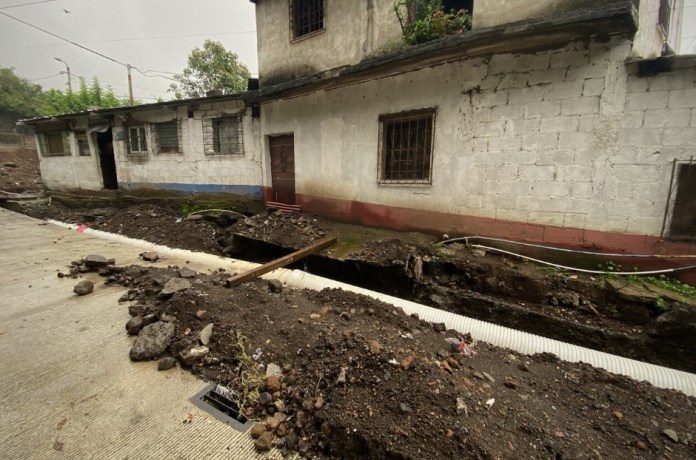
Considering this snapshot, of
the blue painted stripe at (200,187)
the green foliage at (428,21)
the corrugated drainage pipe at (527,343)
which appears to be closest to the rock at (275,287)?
the corrugated drainage pipe at (527,343)

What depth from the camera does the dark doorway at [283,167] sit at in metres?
7.64

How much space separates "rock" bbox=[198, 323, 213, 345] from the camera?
258cm

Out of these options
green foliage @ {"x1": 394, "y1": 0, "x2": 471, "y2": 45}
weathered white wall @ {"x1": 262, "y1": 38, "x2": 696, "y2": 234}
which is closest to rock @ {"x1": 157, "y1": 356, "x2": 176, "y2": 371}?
weathered white wall @ {"x1": 262, "y1": 38, "x2": 696, "y2": 234}

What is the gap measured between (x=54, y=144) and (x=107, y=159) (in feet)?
10.2

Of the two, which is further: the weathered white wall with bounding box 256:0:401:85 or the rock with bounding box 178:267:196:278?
the weathered white wall with bounding box 256:0:401:85

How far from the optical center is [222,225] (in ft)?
27.0

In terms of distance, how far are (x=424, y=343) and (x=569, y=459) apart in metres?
1.21

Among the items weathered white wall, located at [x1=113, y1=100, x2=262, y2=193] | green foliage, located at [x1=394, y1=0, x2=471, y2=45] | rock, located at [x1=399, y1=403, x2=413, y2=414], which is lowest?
rock, located at [x1=399, y1=403, x2=413, y2=414]

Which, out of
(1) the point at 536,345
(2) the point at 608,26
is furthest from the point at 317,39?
(1) the point at 536,345

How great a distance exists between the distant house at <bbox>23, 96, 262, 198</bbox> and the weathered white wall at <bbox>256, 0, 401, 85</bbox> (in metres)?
1.64

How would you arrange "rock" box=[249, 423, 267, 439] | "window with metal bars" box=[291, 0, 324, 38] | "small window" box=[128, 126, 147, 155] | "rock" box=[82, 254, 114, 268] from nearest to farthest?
"rock" box=[249, 423, 267, 439] < "rock" box=[82, 254, 114, 268] < "window with metal bars" box=[291, 0, 324, 38] < "small window" box=[128, 126, 147, 155]

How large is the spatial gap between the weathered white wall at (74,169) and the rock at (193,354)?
41.9 ft

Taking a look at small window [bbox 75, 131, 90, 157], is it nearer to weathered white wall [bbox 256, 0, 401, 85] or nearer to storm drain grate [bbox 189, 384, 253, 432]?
weathered white wall [bbox 256, 0, 401, 85]

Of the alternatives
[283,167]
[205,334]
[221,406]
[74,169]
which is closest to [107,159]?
[74,169]
